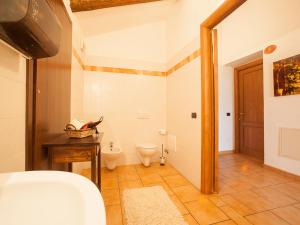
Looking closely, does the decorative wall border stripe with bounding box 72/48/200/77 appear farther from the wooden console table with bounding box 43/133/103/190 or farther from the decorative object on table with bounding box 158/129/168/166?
the wooden console table with bounding box 43/133/103/190

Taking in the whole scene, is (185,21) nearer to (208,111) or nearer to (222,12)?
(222,12)

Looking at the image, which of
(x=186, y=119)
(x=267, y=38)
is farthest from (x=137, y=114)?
(x=267, y=38)

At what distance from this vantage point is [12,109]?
0.97m

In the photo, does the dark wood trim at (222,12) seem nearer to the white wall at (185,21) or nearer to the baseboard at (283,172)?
the white wall at (185,21)

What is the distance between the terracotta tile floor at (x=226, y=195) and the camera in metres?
1.47

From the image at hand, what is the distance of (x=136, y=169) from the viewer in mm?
2746

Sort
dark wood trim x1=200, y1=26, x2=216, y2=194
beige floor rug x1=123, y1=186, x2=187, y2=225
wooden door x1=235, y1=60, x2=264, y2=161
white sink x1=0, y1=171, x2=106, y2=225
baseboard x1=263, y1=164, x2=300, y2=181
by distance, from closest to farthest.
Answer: white sink x1=0, y1=171, x2=106, y2=225 < beige floor rug x1=123, y1=186, x2=187, y2=225 < dark wood trim x1=200, y1=26, x2=216, y2=194 < baseboard x1=263, y1=164, x2=300, y2=181 < wooden door x1=235, y1=60, x2=264, y2=161

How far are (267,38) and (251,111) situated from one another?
148 cm

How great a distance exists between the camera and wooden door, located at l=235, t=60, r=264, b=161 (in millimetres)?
3203

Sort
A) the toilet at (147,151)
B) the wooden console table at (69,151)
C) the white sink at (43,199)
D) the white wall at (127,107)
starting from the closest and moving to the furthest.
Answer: the white sink at (43,199) → the wooden console table at (69,151) → the toilet at (147,151) → the white wall at (127,107)

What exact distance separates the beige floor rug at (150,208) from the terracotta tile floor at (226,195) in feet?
0.24

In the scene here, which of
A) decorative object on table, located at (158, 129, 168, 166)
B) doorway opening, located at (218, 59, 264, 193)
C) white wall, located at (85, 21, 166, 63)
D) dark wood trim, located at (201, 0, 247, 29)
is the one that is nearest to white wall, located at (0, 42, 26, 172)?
dark wood trim, located at (201, 0, 247, 29)

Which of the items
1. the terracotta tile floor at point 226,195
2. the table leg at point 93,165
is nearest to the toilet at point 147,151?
the terracotta tile floor at point 226,195

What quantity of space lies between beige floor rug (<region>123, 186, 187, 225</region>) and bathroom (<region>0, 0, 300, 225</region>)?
0.02 metres
